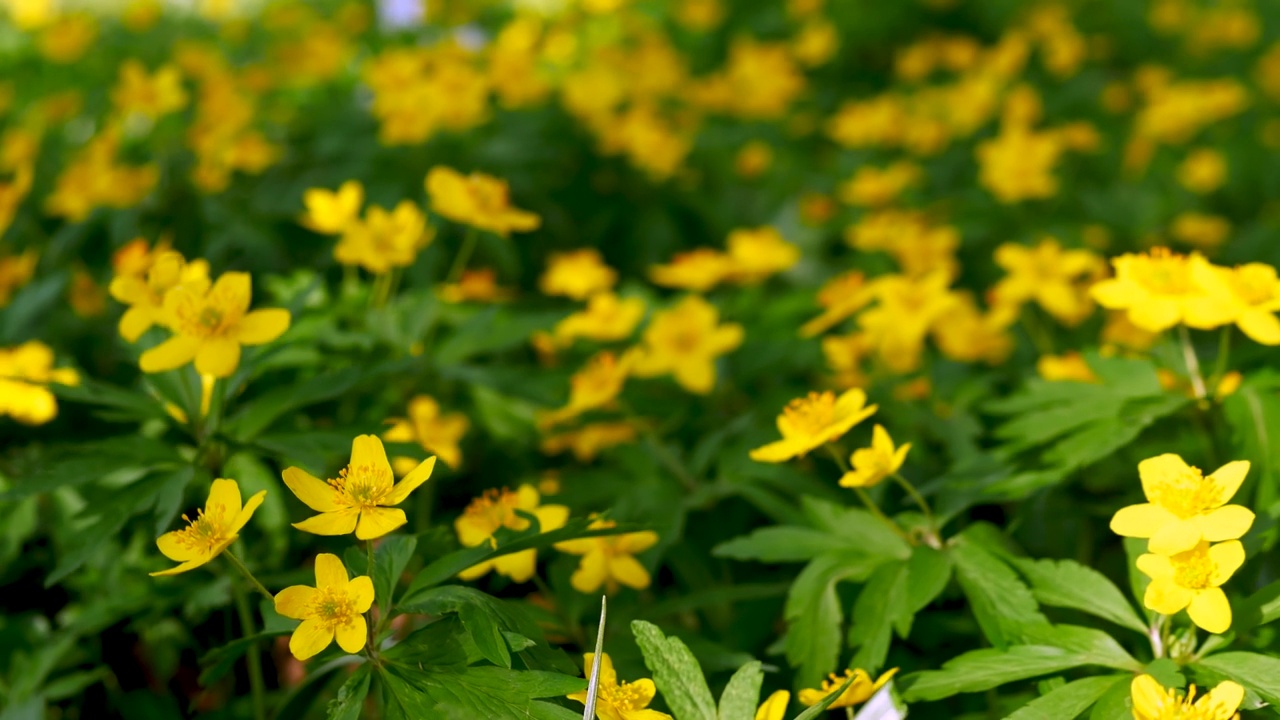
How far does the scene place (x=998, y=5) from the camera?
5.50 meters

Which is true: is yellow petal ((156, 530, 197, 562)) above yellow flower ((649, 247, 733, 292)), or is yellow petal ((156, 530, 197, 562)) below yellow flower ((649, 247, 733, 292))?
above

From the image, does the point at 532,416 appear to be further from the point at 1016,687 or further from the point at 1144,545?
the point at 1144,545

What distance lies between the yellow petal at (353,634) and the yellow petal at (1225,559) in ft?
3.46

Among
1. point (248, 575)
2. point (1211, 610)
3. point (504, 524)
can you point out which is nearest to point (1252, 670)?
point (1211, 610)

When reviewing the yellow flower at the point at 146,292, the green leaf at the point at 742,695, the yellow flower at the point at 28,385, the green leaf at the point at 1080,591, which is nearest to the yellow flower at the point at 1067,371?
the green leaf at the point at 1080,591

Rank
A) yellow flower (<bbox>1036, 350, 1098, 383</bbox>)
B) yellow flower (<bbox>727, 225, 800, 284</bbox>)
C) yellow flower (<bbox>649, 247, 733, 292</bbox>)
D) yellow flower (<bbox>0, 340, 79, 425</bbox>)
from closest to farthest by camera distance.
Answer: yellow flower (<bbox>1036, 350, 1098, 383</bbox>), yellow flower (<bbox>0, 340, 79, 425</bbox>), yellow flower (<bbox>649, 247, 733, 292</bbox>), yellow flower (<bbox>727, 225, 800, 284</bbox>)

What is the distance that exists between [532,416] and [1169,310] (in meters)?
1.35

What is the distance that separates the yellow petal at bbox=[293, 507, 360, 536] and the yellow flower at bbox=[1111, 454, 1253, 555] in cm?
96

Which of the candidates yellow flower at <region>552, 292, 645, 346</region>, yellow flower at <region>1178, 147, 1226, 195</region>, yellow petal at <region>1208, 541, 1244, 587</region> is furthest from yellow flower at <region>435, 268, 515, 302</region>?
yellow flower at <region>1178, 147, 1226, 195</region>

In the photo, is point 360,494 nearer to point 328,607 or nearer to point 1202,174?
point 328,607

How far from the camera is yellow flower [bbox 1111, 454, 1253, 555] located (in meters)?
1.31

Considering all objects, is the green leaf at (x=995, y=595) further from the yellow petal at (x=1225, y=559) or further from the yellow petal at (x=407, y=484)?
the yellow petal at (x=407, y=484)

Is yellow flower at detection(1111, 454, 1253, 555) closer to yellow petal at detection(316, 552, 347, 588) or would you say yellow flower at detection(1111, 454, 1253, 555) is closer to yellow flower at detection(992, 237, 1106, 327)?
yellow petal at detection(316, 552, 347, 588)

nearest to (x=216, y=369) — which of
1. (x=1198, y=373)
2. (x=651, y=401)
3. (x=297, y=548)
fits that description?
(x=297, y=548)
